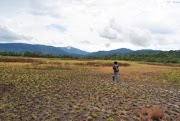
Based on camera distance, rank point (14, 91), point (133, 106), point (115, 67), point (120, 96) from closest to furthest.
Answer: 1. point (133, 106)
2. point (120, 96)
3. point (14, 91)
4. point (115, 67)

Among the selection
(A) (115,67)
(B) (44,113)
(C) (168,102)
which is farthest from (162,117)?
(A) (115,67)

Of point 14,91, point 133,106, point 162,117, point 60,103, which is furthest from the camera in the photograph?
point 14,91

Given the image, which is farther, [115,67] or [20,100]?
[115,67]

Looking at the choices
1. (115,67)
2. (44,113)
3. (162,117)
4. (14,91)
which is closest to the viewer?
(162,117)

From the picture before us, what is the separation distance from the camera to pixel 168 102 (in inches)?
879

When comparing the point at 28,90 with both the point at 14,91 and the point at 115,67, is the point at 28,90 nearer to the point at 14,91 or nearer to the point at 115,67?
the point at 14,91

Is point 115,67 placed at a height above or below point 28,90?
above

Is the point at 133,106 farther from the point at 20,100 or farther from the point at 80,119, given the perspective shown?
the point at 20,100

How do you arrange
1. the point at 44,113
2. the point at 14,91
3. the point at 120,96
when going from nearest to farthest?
the point at 44,113 < the point at 120,96 < the point at 14,91

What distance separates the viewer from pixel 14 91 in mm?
28375

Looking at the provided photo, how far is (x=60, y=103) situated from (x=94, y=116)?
5.41 metres

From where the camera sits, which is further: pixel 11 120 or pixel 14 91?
pixel 14 91

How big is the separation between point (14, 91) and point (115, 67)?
13411mm

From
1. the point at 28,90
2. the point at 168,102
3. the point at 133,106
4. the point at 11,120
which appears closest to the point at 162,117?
the point at 133,106
